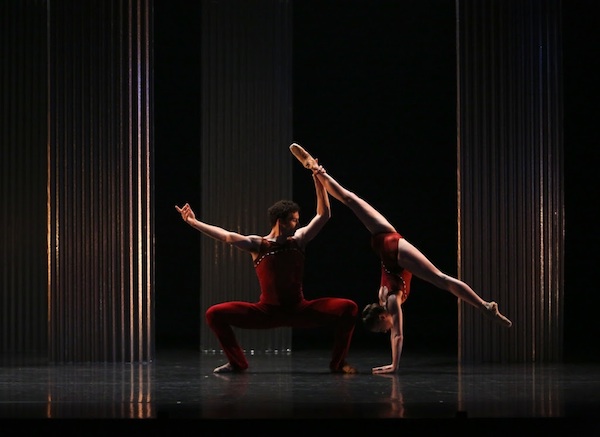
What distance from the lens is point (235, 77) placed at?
780cm

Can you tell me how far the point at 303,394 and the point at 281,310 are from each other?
1144mm

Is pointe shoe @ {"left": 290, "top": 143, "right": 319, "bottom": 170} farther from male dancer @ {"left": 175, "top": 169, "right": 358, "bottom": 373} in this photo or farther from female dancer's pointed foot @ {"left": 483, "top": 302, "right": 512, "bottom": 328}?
female dancer's pointed foot @ {"left": 483, "top": 302, "right": 512, "bottom": 328}

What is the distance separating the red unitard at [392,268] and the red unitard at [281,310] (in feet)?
0.84

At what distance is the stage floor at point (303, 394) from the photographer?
4520 millimetres

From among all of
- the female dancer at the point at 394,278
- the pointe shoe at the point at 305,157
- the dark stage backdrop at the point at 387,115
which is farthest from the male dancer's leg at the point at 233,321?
the dark stage backdrop at the point at 387,115

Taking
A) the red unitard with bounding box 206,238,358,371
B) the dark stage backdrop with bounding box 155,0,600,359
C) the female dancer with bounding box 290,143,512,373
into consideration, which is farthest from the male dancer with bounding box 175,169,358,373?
the dark stage backdrop with bounding box 155,0,600,359

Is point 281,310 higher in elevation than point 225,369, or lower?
higher

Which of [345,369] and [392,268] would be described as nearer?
[345,369]

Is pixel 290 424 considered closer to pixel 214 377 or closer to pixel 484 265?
pixel 214 377

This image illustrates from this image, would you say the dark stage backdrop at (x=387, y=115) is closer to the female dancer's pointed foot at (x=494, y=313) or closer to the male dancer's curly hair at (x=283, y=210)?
the male dancer's curly hair at (x=283, y=210)

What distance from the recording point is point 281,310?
6.55m

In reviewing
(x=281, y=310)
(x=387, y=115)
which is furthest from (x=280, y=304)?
(x=387, y=115)

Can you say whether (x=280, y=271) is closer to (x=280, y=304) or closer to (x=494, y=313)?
(x=280, y=304)

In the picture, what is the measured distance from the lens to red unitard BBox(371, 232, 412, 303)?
21.5ft
